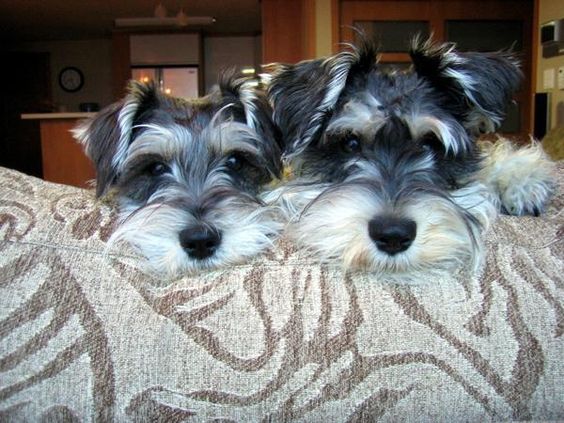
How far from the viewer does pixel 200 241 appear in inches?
59.4

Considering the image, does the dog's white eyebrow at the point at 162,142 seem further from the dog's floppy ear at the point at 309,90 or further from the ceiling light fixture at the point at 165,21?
the ceiling light fixture at the point at 165,21

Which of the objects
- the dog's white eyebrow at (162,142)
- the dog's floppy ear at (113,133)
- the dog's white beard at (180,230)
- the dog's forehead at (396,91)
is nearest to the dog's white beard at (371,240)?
the dog's white beard at (180,230)

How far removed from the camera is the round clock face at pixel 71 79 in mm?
14500

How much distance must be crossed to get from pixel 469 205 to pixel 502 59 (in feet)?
1.74

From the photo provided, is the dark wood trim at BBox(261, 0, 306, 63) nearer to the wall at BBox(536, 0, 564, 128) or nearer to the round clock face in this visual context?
the wall at BBox(536, 0, 564, 128)

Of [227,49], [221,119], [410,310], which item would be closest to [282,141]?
[221,119]

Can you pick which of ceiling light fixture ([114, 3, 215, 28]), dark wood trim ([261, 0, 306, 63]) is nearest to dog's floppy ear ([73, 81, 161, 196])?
dark wood trim ([261, 0, 306, 63])

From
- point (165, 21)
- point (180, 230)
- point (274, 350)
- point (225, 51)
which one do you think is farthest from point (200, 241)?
point (225, 51)

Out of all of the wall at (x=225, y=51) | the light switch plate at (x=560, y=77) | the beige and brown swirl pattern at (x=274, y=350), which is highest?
the wall at (x=225, y=51)

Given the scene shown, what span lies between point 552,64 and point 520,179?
5243mm

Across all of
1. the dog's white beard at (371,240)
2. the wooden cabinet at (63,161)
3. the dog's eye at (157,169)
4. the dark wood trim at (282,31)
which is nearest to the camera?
the dog's white beard at (371,240)

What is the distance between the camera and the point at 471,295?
4.33 ft

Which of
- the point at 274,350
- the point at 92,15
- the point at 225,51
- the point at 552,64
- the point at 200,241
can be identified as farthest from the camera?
the point at 225,51

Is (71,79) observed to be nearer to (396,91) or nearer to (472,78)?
(396,91)
